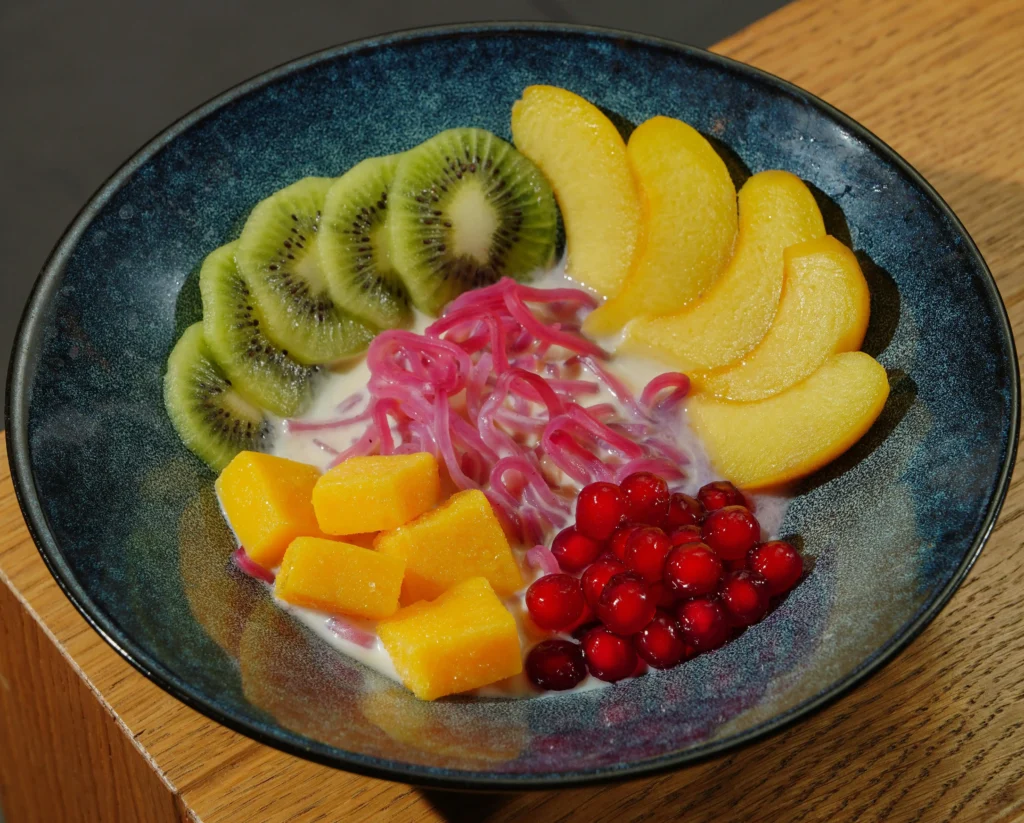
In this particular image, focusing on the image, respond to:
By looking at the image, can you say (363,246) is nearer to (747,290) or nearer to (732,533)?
(747,290)

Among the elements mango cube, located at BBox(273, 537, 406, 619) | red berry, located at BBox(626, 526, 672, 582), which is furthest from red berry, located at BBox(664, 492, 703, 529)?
mango cube, located at BBox(273, 537, 406, 619)

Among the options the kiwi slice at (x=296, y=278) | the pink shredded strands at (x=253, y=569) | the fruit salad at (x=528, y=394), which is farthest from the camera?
the kiwi slice at (x=296, y=278)

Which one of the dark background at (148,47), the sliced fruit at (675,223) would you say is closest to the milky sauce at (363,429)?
the sliced fruit at (675,223)

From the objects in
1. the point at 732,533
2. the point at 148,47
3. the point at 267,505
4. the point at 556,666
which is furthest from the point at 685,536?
the point at 148,47

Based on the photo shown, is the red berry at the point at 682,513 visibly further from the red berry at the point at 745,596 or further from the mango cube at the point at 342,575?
the mango cube at the point at 342,575

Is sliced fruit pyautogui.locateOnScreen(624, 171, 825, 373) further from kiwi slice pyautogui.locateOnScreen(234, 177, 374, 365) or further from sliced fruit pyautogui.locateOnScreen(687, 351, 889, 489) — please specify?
kiwi slice pyautogui.locateOnScreen(234, 177, 374, 365)

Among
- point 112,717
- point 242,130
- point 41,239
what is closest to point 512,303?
point 242,130
